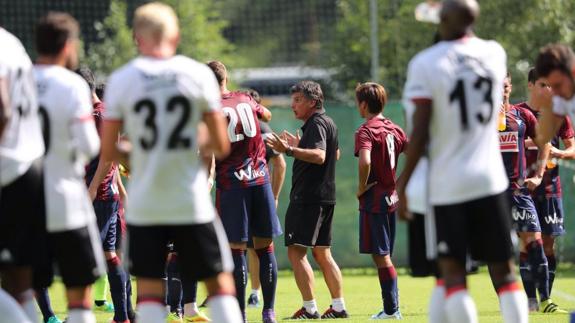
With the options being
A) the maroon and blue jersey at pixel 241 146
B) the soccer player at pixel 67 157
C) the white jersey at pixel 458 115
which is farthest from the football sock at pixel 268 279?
the white jersey at pixel 458 115

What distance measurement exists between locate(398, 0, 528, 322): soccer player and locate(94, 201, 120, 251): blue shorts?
14.1 feet

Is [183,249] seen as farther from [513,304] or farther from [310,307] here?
[310,307]

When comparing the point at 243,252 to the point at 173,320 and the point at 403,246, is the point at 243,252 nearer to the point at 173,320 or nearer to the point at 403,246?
the point at 173,320

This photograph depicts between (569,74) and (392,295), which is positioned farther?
(392,295)

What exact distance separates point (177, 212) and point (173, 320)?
4155 mm

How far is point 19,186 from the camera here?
272 inches

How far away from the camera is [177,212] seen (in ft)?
21.5

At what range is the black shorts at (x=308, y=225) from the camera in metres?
11.1

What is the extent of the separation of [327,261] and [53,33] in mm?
4980

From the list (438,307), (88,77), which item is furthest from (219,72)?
(438,307)

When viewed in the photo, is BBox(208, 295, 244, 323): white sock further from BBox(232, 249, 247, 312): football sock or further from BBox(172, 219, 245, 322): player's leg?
BBox(232, 249, 247, 312): football sock

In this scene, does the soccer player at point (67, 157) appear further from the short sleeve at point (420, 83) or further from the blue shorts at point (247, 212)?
the blue shorts at point (247, 212)

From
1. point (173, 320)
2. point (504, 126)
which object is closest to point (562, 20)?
point (504, 126)

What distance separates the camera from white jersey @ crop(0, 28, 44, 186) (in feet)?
22.3
